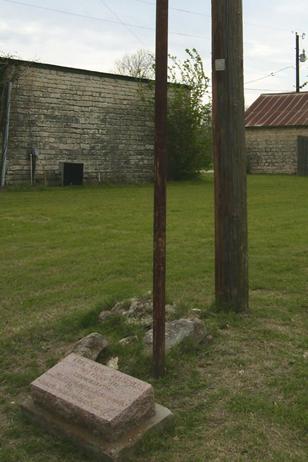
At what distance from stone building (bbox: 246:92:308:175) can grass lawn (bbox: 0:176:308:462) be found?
17402mm

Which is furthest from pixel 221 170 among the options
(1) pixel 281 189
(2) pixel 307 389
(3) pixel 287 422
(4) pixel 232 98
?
(1) pixel 281 189

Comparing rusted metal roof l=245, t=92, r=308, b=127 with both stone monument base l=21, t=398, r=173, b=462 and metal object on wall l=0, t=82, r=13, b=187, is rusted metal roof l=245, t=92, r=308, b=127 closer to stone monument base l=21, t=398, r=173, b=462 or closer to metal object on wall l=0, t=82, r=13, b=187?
metal object on wall l=0, t=82, r=13, b=187

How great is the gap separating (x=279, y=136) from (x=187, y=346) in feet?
82.1

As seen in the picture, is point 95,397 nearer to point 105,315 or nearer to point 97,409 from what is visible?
point 97,409

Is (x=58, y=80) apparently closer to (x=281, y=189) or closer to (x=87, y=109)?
(x=87, y=109)

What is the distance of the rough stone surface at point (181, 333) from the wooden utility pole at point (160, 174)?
34 centimetres

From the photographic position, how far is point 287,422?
114 inches

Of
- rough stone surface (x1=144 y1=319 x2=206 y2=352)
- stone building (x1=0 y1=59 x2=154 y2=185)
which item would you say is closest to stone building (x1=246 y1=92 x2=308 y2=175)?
stone building (x1=0 y1=59 x2=154 y2=185)

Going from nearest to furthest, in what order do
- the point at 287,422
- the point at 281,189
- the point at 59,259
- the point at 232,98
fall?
1. the point at 287,422
2. the point at 232,98
3. the point at 59,259
4. the point at 281,189

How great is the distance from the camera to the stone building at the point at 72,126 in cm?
1752

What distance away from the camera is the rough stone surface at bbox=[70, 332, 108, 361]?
3.62 meters

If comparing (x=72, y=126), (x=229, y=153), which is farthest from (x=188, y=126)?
(x=229, y=153)

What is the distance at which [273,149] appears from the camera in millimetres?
27656

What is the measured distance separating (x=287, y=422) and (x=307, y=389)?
412 millimetres
